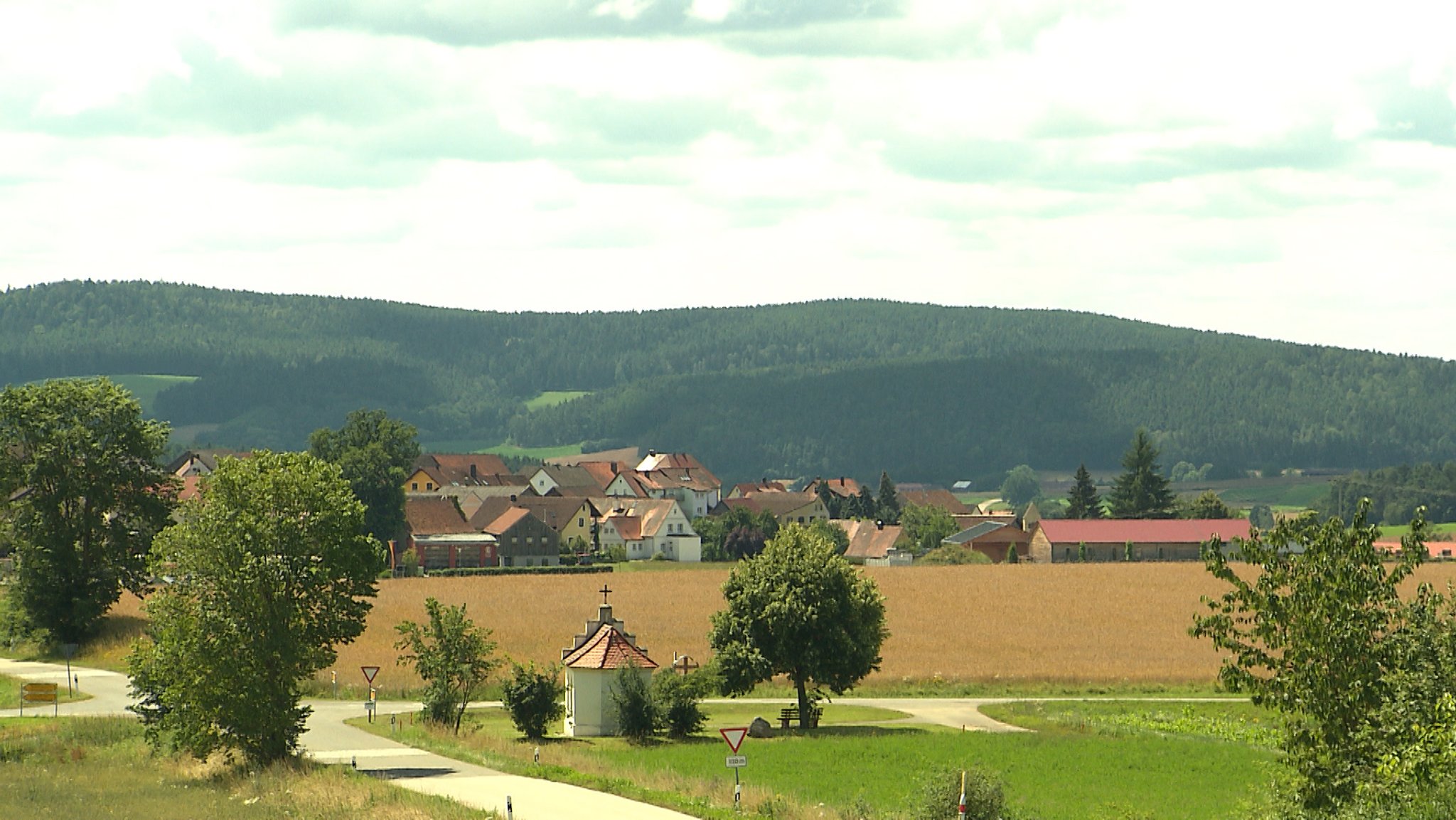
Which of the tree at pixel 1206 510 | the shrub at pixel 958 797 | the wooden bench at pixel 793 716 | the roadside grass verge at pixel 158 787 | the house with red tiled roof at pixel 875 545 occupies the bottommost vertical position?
the wooden bench at pixel 793 716

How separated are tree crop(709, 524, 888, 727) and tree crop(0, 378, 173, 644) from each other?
27519mm

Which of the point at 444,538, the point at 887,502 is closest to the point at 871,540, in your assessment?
the point at 887,502

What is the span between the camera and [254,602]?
41250 millimetres

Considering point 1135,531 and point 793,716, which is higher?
point 1135,531

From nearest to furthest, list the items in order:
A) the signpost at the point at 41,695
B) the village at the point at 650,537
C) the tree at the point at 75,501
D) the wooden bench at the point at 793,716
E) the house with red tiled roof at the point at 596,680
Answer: the house with red tiled roof at the point at 596,680 → the signpost at the point at 41,695 → the wooden bench at the point at 793,716 → the tree at the point at 75,501 → the village at the point at 650,537

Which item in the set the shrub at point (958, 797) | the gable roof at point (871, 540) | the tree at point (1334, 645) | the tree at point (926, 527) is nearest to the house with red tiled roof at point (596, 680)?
the shrub at point (958, 797)

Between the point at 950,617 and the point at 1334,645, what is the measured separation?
215 ft

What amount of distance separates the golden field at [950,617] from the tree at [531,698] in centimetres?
1275

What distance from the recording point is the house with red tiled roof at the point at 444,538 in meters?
135

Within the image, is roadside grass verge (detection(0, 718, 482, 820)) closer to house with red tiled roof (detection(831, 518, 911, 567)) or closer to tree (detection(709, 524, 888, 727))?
tree (detection(709, 524, 888, 727))

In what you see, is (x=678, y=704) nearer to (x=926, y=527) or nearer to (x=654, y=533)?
(x=654, y=533)

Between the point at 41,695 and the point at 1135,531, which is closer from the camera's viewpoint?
the point at 41,695

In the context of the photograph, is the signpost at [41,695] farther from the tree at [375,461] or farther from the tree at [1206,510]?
the tree at [1206,510]

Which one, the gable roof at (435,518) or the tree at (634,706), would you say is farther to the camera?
the gable roof at (435,518)
